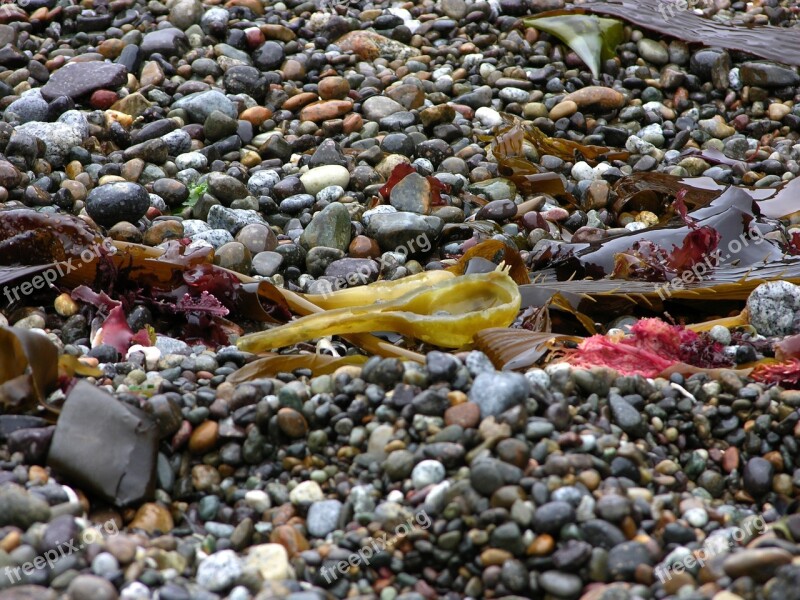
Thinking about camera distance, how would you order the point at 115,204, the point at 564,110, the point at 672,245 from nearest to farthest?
1. the point at 672,245
2. the point at 115,204
3. the point at 564,110

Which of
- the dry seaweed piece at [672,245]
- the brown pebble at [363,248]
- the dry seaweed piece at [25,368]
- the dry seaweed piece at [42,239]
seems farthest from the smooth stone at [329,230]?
the dry seaweed piece at [25,368]

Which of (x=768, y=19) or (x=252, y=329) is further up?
(x=768, y=19)

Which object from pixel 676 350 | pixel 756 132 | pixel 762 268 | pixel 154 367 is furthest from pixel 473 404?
pixel 756 132

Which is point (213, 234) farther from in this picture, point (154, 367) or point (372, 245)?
point (154, 367)

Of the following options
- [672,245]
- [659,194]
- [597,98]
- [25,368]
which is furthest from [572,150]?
[25,368]

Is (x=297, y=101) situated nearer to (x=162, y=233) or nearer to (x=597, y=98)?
(x=162, y=233)

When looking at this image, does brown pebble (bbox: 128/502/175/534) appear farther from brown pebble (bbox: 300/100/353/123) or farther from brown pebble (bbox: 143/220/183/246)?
brown pebble (bbox: 300/100/353/123)

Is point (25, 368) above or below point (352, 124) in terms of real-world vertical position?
above

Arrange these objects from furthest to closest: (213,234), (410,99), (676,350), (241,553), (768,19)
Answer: (768,19), (410,99), (213,234), (676,350), (241,553)
